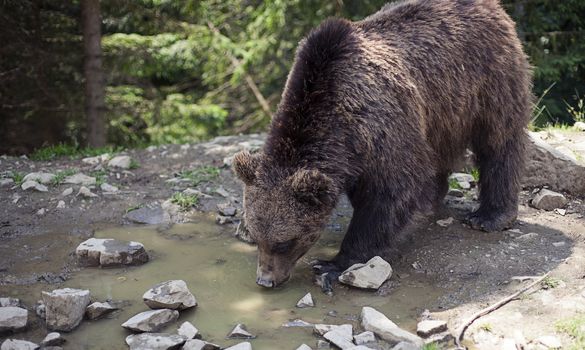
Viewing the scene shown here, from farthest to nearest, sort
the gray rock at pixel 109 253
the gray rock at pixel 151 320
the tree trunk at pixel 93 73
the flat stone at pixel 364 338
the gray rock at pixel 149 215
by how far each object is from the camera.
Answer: the tree trunk at pixel 93 73 < the gray rock at pixel 149 215 < the gray rock at pixel 109 253 < the gray rock at pixel 151 320 < the flat stone at pixel 364 338

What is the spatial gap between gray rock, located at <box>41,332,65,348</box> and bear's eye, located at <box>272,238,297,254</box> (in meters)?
1.71

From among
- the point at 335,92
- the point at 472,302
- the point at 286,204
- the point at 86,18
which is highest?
the point at 86,18

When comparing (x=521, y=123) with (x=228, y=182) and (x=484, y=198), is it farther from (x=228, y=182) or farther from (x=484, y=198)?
(x=228, y=182)

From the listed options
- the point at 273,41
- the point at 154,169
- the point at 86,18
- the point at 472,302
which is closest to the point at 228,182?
the point at 154,169

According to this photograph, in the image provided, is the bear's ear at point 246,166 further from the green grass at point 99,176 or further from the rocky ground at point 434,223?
the green grass at point 99,176

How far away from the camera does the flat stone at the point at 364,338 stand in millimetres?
4309

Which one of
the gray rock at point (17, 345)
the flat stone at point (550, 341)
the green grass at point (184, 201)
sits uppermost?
the green grass at point (184, 201)

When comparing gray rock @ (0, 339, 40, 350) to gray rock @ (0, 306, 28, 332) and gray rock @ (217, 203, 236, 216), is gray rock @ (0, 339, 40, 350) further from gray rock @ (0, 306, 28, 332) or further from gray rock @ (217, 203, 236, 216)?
gray rock @ (217, 203, 236, 216)

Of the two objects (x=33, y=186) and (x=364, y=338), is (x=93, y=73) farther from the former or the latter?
(x=364, y=338)

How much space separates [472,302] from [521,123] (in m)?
2.23

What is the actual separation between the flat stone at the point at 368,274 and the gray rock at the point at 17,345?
2365mm

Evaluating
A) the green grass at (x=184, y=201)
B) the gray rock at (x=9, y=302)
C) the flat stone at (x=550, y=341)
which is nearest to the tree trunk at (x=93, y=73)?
the green grass at (x=184, y=201)

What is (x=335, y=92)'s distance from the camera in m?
5.39

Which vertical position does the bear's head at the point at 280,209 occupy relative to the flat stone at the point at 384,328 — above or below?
above
